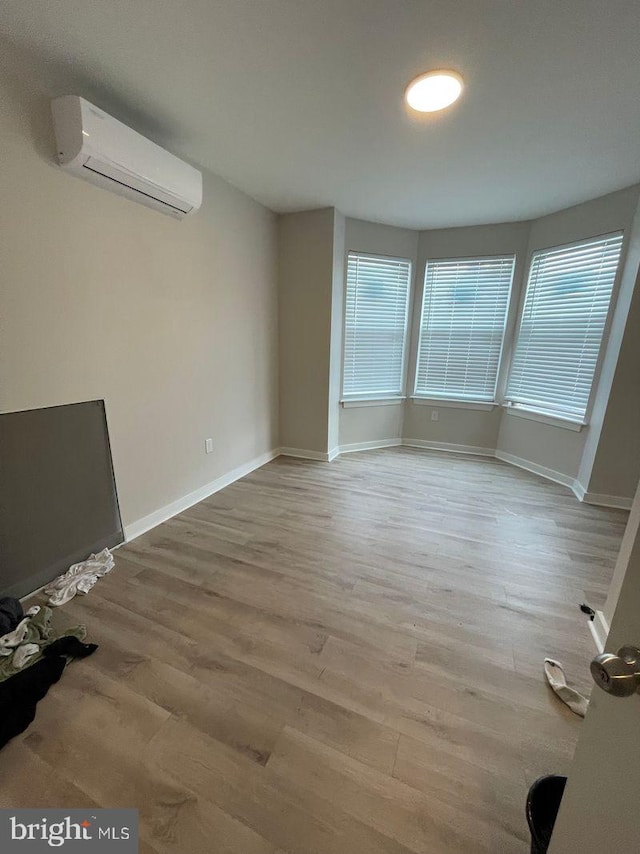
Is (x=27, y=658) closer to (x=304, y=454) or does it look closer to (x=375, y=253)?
(x=304, y=454)

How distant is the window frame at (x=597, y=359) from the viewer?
2992 mm

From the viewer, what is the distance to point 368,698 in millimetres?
1360

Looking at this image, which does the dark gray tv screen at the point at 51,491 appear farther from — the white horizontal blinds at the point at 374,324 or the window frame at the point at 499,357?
the window frame at the point at 499,357

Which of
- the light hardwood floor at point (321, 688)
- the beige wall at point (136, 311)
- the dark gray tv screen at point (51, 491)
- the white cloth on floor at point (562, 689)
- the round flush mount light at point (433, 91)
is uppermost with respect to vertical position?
the round flush mount light at point (433, 91)

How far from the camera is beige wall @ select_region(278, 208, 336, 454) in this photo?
3.51m

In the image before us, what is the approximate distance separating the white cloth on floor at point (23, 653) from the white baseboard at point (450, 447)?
4045 millimetres

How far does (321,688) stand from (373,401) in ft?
11.0

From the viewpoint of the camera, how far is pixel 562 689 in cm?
138

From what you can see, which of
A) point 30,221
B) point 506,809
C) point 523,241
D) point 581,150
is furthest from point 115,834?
point 523,241

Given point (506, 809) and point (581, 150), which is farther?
point (581, 150)

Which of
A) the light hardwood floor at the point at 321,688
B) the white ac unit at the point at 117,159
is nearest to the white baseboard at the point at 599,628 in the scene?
the light hardwood floor at the point at 321,688

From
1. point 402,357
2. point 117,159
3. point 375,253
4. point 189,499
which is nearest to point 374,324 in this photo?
point 402,357

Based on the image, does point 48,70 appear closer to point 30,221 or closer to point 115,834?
point 30,221

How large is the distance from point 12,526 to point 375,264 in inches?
156
